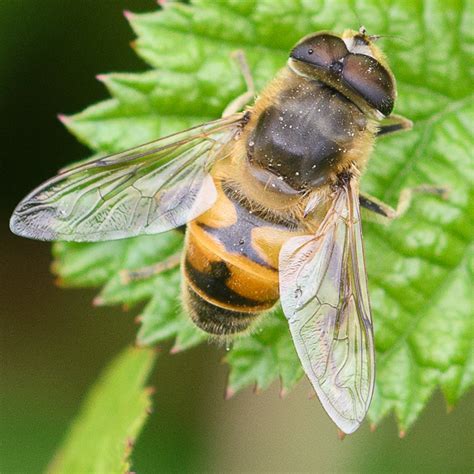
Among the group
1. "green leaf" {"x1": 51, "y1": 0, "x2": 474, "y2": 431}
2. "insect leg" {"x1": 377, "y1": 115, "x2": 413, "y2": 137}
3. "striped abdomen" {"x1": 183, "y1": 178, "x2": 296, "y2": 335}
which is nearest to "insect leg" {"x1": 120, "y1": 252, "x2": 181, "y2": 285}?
"green leaf" {"x1": 51, "y1": 0, "x2": 474, "y2": 431}

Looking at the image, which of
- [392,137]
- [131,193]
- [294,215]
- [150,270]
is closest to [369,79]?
[294,215]

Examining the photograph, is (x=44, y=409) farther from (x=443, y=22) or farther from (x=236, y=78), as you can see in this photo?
(x=443, y=22)

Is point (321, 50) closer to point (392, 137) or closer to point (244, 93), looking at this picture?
point (244, 93)

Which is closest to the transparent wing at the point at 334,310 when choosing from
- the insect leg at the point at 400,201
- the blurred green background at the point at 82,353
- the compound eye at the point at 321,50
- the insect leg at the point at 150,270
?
the insect leg at the point at 400,201

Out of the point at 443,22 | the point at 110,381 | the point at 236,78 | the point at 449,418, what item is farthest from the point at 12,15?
the point at 449,418

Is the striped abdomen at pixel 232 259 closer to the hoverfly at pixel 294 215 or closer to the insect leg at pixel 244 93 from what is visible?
the hoverfly at pixel 294 215

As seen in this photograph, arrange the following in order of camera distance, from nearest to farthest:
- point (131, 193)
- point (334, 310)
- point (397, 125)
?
point (334, 310), point (131, 193), point (397, 125)

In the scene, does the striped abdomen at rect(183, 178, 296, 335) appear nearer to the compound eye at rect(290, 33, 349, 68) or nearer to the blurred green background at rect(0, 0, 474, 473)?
the compound eye at rect(290, 33, 349, 68)
